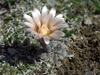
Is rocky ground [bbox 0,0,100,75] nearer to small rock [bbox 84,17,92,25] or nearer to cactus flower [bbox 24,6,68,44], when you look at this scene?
small rock [bbox 84,17,92,25]

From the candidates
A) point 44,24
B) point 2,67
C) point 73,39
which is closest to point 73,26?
point 73,39

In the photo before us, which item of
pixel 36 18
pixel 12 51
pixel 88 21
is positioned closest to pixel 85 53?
pixel 88 21

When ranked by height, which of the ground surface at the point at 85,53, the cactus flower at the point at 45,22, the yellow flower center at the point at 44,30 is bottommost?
the ground surface at the point at 85,53

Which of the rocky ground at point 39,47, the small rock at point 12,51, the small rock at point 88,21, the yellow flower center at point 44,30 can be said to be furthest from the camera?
the small rock at point 88,21

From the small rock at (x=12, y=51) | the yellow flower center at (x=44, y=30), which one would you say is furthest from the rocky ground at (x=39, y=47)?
the yellow flower center at (x=44, y=30)

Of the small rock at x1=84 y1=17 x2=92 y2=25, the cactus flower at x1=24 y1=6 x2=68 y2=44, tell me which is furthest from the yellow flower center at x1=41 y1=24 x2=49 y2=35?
the small rock at x1=84 y1=17 x2=92 y2=25

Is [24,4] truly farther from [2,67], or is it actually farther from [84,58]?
[84,58]

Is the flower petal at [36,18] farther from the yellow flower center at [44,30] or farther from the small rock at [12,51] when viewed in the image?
the small rock at [12,51]

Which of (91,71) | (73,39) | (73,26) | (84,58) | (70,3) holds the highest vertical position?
(70,3)
